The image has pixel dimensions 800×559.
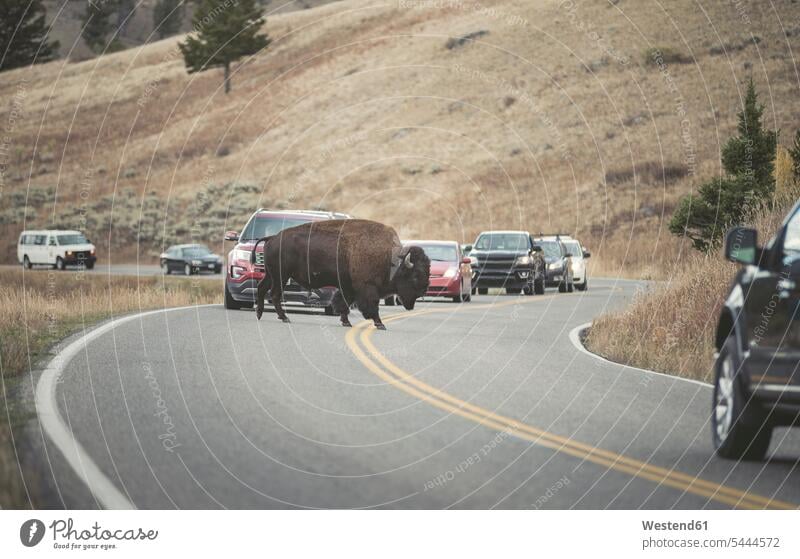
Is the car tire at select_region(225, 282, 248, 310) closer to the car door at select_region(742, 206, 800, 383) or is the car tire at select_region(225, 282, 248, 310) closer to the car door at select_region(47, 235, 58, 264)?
the car door at select_region(742, 206, 800, 383)

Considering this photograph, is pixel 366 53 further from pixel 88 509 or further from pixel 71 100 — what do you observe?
pixel 88 509

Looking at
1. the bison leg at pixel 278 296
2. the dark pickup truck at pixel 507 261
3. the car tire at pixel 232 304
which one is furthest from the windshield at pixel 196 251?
the bison leg at pixel 278 296

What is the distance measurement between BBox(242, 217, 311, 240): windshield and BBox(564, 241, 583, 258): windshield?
62.1 ft

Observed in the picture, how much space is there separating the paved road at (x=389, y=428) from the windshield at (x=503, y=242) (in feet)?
52.0

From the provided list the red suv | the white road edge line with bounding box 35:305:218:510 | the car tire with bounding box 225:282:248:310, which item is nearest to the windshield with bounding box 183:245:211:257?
the car tire with bounding box 225:282:248:310

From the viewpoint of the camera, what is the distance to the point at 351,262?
16484 millimetres

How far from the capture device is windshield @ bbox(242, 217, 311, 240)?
63.5 ft

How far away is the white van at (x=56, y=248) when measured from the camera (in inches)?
1986

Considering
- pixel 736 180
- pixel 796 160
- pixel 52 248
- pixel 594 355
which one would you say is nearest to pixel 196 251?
pixel 52 248

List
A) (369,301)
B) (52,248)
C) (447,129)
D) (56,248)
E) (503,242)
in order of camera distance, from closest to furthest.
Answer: (369,301) → (503,242) → (52,248) → (56,248) → (447,129)

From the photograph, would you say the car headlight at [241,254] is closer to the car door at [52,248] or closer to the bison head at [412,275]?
the bison head at [412,275]

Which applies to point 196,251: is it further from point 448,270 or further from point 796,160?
point 796,160

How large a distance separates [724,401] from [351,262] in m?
8.94

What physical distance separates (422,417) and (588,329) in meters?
11.4
